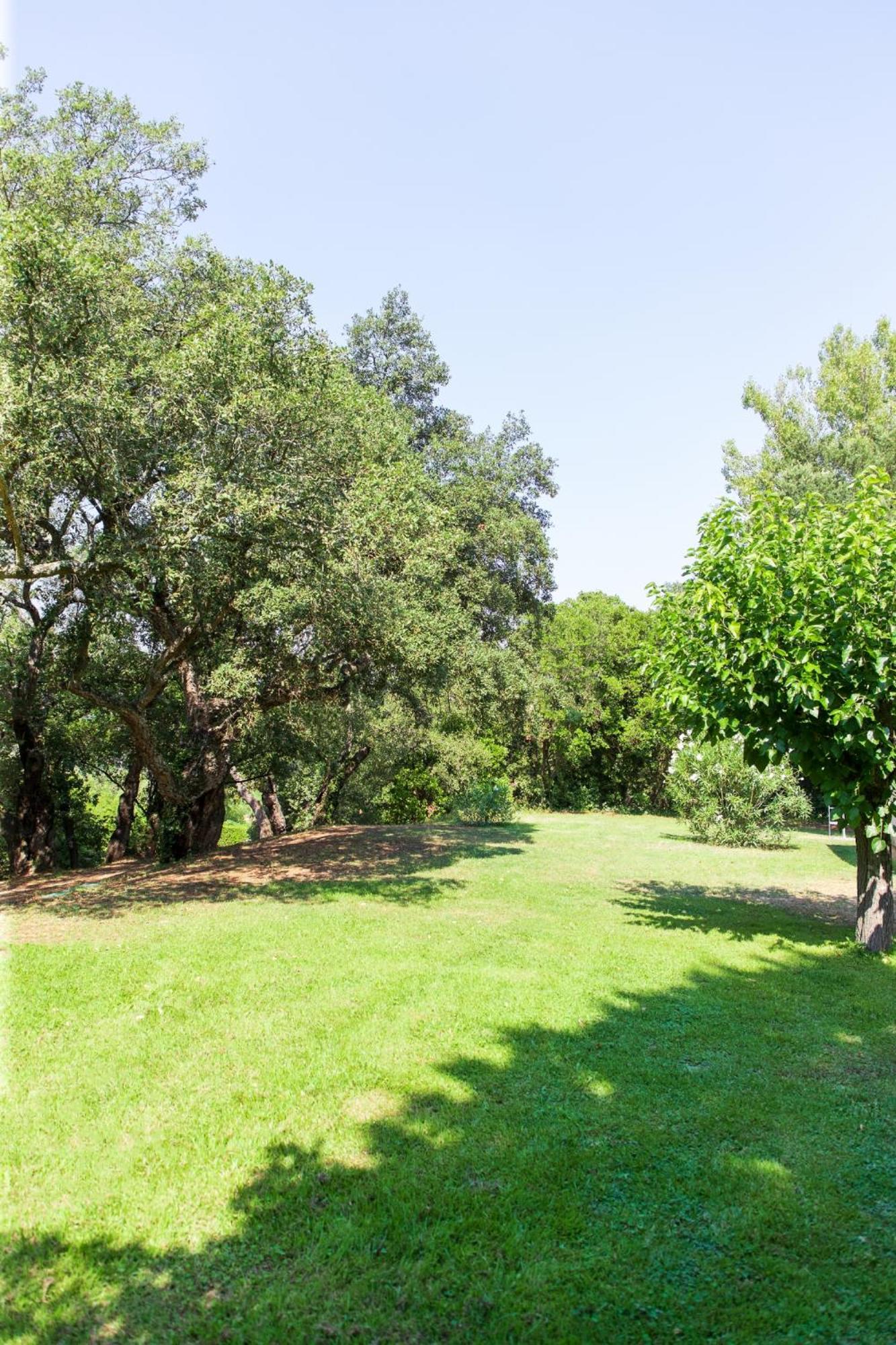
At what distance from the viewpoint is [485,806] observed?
20.7 meters

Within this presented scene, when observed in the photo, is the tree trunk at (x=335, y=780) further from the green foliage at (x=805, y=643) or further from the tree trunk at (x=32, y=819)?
the green foliage at (x=805, y=643)

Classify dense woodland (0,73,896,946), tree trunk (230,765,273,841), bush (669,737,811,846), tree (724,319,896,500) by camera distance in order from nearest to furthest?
dense woodland (0,73,896,946)
bush (669,737,811,846)
tree trunk (230,765,273,841)
tree (724,319,896,500)

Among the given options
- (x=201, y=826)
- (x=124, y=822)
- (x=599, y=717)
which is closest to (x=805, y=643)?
(x=201, y=826)

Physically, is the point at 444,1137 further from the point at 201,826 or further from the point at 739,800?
the point at 739,800

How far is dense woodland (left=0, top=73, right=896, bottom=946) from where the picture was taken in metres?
6.89

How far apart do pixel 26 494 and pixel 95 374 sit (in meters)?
1.76

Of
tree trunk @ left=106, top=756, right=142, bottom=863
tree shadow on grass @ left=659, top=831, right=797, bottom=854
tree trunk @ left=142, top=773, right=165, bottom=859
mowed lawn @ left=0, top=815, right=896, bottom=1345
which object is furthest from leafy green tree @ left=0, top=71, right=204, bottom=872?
tree shadow on grass @ left=659, top=831, right=797, bottom=854

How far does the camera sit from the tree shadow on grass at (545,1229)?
2490mm

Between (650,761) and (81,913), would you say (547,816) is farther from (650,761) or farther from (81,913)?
(81,913)

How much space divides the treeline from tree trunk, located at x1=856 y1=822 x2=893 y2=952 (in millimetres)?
5779

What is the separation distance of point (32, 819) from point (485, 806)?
34.1ft

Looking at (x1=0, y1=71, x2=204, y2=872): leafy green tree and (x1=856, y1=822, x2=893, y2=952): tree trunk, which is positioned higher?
(x1=0, y1=71, x2=204, y2=872): leafy green tree

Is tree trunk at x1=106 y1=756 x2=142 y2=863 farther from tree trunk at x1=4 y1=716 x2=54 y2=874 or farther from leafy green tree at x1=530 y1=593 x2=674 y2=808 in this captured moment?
leafy green tree at x1=530 y1=593 x2=674 y2=808

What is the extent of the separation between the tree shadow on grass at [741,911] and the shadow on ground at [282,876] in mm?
2435
